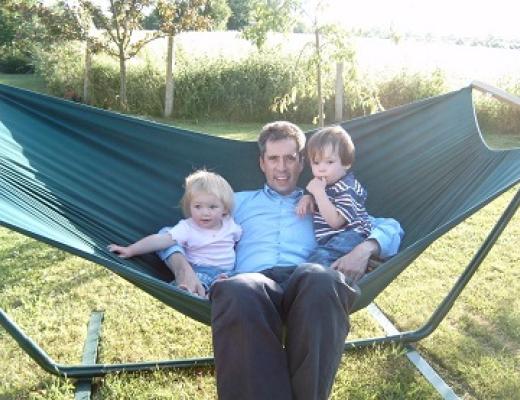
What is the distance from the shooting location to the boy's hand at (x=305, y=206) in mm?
2150

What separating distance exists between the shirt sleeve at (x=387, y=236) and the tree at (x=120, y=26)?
635cm

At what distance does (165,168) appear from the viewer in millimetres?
2486

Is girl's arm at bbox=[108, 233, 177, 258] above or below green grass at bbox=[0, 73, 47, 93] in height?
below

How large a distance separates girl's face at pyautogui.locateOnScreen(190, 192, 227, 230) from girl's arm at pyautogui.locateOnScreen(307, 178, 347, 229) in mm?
328

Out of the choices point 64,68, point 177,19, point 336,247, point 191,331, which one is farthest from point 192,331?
point 64,68

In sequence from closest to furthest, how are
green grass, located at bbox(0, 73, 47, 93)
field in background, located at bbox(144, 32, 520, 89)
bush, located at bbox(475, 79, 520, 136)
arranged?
bush, located at bbox(475, 79, 520, 136), field in background, located at bbox(144, 32, 520, 89), green grass, located at bbox(0, 73, 47, 93)

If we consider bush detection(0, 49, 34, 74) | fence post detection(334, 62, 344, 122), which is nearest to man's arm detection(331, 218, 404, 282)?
fence post detection(334, 62, 344, 122)

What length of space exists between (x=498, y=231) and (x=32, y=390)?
5.68 ft

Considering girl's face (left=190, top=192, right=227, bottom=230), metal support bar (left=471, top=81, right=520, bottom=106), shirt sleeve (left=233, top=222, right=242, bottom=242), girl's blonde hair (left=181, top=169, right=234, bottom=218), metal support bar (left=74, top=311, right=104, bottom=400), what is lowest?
metal support bar (left=74, top=311, right=104, bottom=400)

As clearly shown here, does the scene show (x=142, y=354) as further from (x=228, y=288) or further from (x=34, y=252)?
(x=34, y=252)

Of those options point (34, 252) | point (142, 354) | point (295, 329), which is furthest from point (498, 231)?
point (34, 252)

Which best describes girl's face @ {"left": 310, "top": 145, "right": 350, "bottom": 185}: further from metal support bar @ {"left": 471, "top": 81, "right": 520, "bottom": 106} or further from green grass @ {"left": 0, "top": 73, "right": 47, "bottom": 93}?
green grass @ {"left": 0, "top": 73, "right": 47, "bottom": 93}

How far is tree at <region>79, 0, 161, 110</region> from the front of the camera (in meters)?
7.66

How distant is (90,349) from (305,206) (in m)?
1.03
